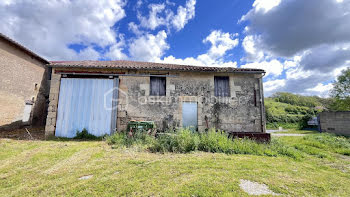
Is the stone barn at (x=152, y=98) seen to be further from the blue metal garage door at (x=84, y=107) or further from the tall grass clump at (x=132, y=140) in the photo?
the tall grass clump at (x=132, y=140)

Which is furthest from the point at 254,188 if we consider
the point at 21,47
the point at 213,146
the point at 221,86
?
the point at 21,47

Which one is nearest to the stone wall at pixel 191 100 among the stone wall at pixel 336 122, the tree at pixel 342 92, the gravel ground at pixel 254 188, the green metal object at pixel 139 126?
the green metal object at pixel 139 126

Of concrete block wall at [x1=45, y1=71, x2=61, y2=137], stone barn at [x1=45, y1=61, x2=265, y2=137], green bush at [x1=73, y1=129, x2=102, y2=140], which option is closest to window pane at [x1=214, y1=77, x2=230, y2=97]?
stone barn at [x1=45, y1=61, x2=265, y2=137]

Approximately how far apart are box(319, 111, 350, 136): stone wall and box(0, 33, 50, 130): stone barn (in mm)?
20210

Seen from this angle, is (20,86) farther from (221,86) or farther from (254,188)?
(254,188)

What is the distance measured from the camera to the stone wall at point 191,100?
6697 millimetres

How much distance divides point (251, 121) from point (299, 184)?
4.65 meters

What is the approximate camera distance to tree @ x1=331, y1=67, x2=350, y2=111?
16.7m

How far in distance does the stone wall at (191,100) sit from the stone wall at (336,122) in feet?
22.6

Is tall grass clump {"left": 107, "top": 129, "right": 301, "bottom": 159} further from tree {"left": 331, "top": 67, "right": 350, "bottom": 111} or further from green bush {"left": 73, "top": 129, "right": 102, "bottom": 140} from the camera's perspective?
tree {"left": 331, "top": 67, "right": 350, "bottom": 111}

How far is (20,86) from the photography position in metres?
8.03

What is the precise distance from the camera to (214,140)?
4.75 meters

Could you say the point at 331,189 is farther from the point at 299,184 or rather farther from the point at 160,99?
the point at 160,99

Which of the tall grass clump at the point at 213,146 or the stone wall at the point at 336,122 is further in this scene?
the stone wall at the point at 336,122
